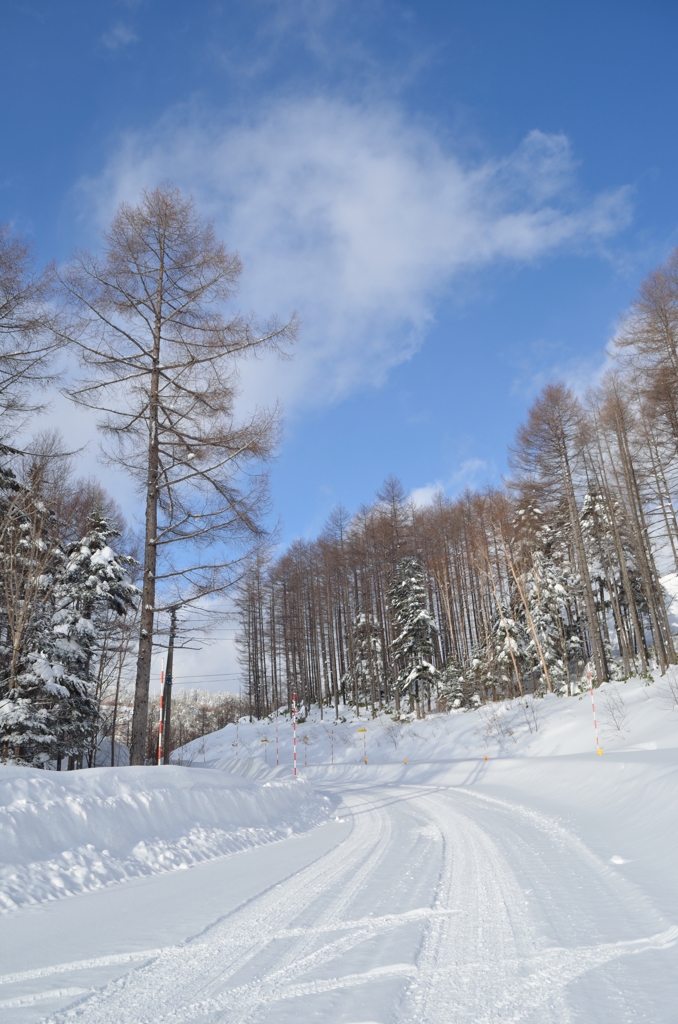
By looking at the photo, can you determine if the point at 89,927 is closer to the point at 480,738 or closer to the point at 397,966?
the point at 397,966

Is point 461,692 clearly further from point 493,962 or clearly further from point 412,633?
point 493,962

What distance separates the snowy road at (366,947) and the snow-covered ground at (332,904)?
13 millimetres

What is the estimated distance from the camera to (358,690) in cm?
3828

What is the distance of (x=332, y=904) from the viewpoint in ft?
12.7

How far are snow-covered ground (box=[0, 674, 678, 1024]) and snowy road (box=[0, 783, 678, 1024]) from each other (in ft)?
0.04

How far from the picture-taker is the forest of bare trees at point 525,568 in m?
18.4

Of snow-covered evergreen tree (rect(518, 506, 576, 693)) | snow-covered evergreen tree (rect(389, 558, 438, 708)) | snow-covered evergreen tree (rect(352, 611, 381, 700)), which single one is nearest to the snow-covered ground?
snow-covered evergreen tree (rect(518, 506, 576, 693))

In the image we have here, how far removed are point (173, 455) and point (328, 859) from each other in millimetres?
7258

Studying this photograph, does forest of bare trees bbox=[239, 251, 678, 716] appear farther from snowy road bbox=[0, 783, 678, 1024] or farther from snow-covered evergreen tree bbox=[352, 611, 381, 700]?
snowy road bbox=[0, 783, 678, 1024]

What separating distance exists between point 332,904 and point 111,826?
2.77 meters

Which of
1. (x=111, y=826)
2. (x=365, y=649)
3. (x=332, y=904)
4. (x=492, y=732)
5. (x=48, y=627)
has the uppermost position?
(x=365, y=649)

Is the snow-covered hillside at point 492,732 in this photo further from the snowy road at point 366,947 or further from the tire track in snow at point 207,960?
the tire track in snow at point 207,960

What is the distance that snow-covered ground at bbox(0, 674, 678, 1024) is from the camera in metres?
2.40

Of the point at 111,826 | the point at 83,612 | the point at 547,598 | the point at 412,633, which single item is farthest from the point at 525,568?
the point at 111,826
